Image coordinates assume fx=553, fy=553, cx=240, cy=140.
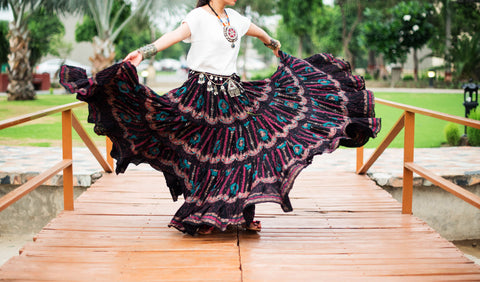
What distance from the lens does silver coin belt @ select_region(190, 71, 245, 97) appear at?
11.7 ft

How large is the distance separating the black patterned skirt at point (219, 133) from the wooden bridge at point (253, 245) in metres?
0.26

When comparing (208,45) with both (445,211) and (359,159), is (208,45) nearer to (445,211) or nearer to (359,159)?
(359,159)

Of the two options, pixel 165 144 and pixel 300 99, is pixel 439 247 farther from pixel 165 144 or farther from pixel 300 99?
pixel 165 144

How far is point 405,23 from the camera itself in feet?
73.9

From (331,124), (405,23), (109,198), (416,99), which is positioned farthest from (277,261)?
(405,23)

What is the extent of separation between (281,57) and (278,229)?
1.24 metres

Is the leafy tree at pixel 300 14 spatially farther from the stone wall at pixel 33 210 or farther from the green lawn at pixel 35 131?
the stone wall at pixel 33 210

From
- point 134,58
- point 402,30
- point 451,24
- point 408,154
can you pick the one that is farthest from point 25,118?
point 451,24

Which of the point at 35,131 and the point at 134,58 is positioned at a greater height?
the point at 134,58

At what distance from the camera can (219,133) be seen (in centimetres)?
357

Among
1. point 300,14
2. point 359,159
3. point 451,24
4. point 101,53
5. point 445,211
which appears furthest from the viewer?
point 300,14

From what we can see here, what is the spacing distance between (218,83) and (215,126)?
0.91 feet

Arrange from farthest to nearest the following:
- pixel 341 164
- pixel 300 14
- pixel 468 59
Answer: pixel 300 14, pixel 468 59, pixel 341 164

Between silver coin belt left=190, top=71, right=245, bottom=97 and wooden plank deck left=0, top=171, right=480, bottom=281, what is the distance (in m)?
→ 0.98
